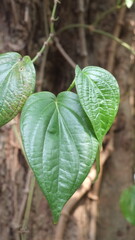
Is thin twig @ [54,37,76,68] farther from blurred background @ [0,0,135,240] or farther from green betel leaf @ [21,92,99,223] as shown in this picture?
green betel leaf @ [21,92,99,223]

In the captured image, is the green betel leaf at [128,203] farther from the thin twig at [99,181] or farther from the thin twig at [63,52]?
the thin twig at [63,52]

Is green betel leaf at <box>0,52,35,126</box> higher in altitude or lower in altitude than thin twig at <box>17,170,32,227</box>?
higher

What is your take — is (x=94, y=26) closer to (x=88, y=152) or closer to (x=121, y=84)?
(x=121, y=84)

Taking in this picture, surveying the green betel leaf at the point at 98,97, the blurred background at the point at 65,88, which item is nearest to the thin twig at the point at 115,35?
the blurred background at the point at 65,88

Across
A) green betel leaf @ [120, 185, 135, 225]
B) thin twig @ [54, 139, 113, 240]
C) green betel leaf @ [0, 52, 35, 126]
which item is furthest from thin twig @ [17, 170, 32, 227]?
green betel leaf @ [0, 52, 35, 126]

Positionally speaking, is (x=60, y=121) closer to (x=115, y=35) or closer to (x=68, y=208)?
(x=68, y=208)

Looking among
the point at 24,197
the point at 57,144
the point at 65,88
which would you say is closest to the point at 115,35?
the point at 65,88

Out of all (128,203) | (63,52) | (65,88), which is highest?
(63,52)
